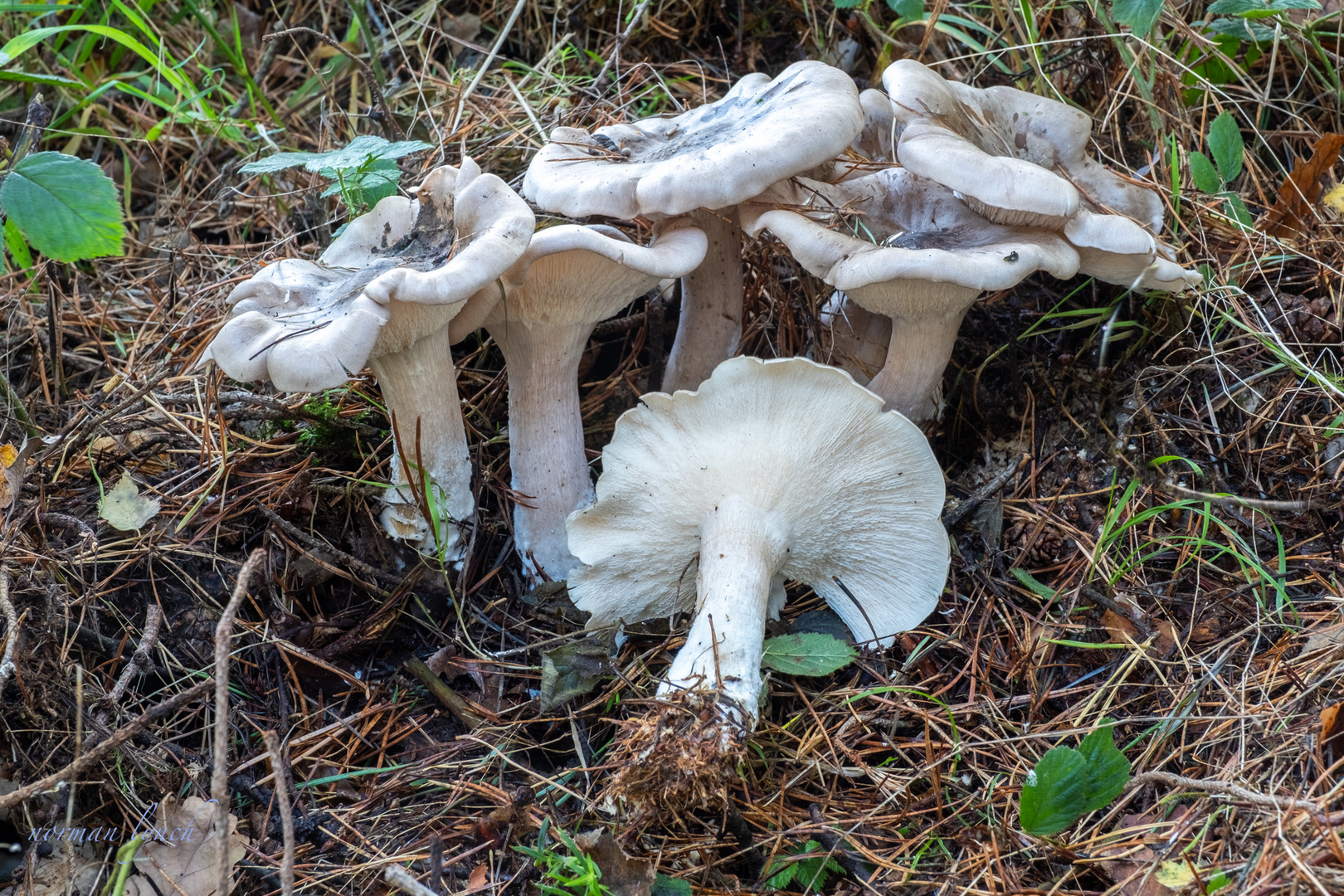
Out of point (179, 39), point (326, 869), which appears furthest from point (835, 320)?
point (179, 39)

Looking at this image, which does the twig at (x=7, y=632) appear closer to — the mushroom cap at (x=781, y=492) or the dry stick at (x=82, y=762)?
the dry stick at (x=82, y=762)

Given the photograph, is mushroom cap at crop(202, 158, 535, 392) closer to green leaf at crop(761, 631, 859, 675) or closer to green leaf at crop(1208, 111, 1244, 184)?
green leaf at crop(761, 631, 859, 675)

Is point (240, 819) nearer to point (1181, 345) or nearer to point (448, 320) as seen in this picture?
point (448, 320)

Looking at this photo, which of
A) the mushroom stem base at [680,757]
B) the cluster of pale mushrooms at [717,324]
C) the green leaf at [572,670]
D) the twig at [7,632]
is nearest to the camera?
the mushroom stem base at [680,757]

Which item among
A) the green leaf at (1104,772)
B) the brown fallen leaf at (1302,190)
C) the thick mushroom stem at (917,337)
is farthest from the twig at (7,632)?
the brown fallen leaf at (1302,190)

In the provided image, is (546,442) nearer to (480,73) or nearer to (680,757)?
(680,757)


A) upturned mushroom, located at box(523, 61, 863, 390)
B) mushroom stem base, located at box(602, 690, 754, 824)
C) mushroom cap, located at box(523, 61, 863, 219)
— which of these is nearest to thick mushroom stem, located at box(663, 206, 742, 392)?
upturned mushroom, located at box(523, 61, 863, 390)

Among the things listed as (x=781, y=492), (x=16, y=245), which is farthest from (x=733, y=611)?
(x=16, y=245)
